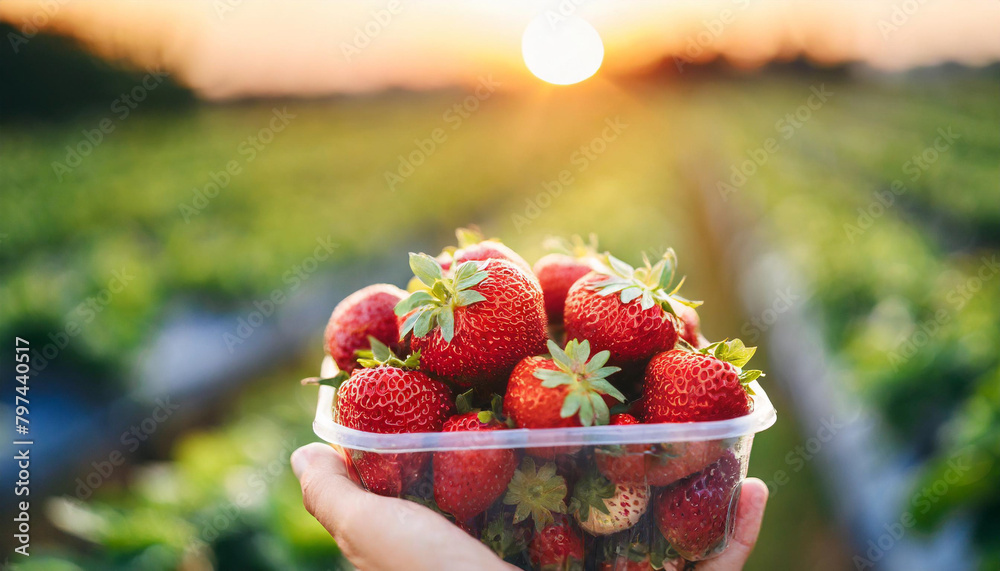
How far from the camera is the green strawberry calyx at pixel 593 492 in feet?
2.92

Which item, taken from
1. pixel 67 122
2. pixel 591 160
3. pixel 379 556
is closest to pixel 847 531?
pixel 379 556

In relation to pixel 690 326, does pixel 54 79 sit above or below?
above

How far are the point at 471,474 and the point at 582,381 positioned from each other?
205 millimetres

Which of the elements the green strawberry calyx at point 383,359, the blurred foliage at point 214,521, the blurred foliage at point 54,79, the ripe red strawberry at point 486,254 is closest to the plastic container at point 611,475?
the green strawberry calyx at point 383,359

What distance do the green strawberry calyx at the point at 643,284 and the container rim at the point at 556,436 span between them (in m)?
0.20

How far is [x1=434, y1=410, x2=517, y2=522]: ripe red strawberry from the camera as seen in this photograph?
0.90 meters

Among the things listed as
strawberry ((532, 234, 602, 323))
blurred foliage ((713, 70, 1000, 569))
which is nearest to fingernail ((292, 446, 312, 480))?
strawberry ((532, 234, 602, 323))

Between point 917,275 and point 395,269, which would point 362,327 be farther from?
point 395,269

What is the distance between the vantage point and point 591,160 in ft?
48.6

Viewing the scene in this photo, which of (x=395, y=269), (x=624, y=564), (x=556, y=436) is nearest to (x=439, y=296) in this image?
(x=556, y=436)

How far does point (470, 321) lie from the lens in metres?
0.99

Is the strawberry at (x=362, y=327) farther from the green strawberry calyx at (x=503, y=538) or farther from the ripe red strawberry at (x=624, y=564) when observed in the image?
the ripe red strawberry at (x=624, y=564)

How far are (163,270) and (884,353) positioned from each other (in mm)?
4123

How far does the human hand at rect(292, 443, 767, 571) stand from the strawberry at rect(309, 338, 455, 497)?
4 cm
